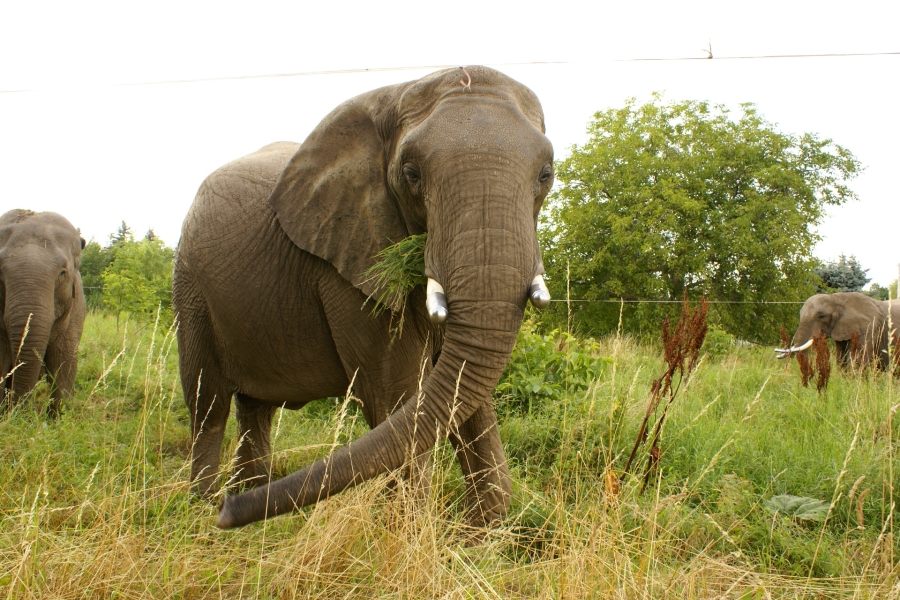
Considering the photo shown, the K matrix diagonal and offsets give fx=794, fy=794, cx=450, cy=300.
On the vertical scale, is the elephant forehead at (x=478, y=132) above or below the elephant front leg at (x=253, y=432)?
above

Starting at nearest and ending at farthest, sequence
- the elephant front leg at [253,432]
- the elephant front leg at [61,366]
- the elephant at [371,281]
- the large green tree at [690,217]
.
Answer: the elephant at [371,281] < the elephant front leg at [253,432] < the elephant front leg at [61,366] < the large green tree at [690,217]

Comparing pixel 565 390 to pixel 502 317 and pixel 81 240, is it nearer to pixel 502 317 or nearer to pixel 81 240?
pixel 502 317

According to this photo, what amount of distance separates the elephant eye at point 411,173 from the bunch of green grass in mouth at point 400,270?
0.82 feet

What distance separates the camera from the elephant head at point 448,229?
2.95m

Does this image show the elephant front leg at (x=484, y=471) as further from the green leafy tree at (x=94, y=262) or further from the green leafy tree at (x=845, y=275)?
the green leafy tree at (x=94, y=262)

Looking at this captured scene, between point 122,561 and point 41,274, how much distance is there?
6549mm

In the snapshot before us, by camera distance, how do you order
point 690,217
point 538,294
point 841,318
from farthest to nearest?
1. point 690,217
2. point 841,318
3. point 538,294

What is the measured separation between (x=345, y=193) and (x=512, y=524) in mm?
1926

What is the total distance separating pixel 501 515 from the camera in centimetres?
407

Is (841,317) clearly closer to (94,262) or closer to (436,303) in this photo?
(436,303)

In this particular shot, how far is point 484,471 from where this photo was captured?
4145mm

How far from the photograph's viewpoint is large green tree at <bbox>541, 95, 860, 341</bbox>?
22922mm

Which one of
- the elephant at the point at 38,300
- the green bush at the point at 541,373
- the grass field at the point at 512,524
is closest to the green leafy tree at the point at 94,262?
the elephant at the point at 38,300

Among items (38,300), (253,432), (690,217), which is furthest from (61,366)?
(690,217)
